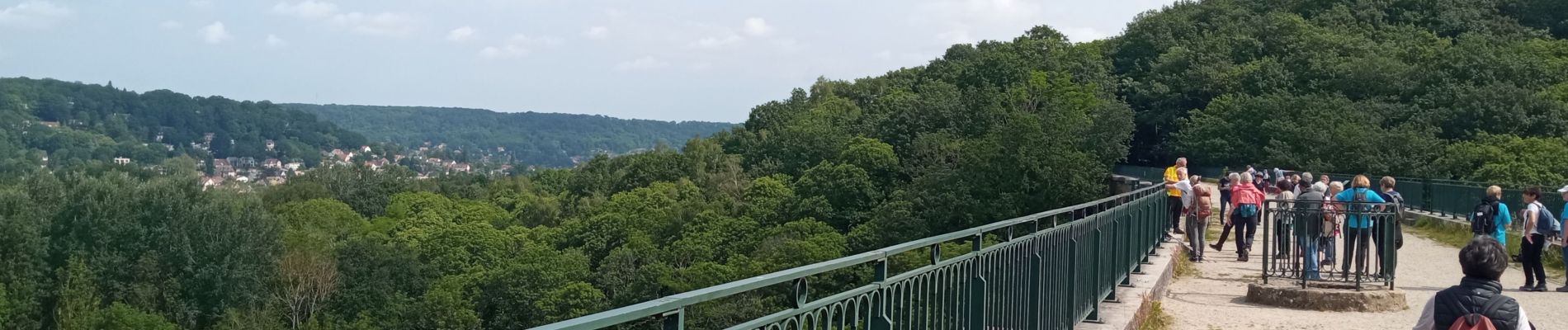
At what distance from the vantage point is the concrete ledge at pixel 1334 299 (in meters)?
11.0

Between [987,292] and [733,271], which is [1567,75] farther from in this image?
[987,292]

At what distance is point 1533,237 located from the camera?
14.1m

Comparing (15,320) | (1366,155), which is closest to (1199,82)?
(1366,155)

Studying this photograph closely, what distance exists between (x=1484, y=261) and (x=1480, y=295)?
0.14 meters

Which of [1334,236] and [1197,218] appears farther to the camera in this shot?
[1197,218]

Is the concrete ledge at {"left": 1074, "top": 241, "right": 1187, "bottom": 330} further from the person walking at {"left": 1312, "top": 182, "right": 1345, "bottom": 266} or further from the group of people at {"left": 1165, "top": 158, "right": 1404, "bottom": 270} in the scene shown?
the person walking at {"left": 1312, "top": 182, "right": 1345, "bottom": 266}

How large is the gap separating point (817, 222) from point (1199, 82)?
3716cm

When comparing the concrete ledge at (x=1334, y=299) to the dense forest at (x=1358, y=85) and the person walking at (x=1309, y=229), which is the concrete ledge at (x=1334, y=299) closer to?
the person walking at (x=1309, y=229)

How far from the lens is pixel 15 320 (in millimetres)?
53719

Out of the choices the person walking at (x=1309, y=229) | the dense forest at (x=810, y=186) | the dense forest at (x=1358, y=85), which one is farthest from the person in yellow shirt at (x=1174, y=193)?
the dense forest at (x=1358, y=85)

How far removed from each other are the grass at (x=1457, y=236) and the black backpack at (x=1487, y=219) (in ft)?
5.43

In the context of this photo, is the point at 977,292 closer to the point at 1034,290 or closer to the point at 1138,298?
the point at 1034,290

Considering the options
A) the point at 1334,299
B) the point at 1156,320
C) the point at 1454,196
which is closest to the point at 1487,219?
the point at 1334,299

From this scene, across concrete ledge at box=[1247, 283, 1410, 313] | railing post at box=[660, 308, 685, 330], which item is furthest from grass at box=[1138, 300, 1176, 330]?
railing post at box=[660, 308, 685, 330]
